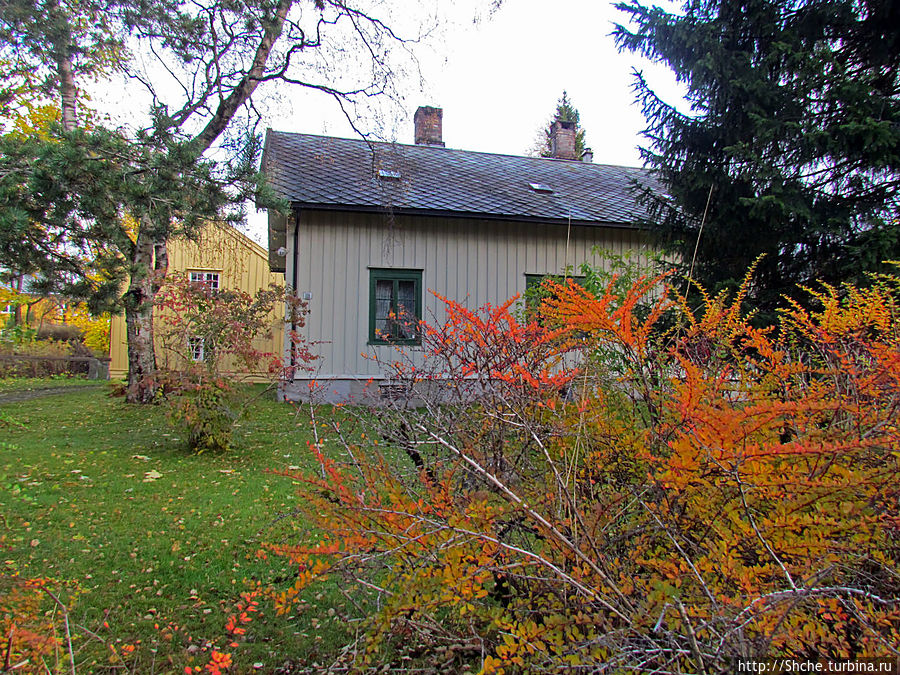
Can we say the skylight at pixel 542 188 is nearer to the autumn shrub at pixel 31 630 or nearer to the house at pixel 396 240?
the house at pixel 396 240

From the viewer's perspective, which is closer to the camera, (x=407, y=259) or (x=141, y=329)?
(x=141, y=329)

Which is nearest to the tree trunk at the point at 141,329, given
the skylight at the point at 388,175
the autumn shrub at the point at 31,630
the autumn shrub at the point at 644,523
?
the skylight at the point at 388,175

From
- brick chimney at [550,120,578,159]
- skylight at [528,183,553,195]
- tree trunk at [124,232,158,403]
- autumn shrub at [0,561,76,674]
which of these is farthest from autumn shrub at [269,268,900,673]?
brick chimney at [550,120,578,159]

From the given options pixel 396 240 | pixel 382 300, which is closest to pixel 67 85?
pixel 396 240

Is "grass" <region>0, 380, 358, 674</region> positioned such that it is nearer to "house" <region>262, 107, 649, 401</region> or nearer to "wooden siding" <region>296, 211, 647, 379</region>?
"wooden siding" <region>296, 211, 647, 379</region>

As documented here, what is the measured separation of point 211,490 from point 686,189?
6697mm

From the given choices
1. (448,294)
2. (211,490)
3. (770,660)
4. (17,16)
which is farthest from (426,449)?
(448,294)

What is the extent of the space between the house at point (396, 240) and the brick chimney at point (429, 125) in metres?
3.53

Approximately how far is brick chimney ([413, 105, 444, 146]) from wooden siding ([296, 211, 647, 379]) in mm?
5829

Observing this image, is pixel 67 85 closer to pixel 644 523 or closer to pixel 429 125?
pixel 644 523

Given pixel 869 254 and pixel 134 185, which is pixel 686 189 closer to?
pixel 869 254

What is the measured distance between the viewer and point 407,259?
1142cm

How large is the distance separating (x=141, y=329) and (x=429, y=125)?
33.0ft

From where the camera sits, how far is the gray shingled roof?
1103 centimetres
